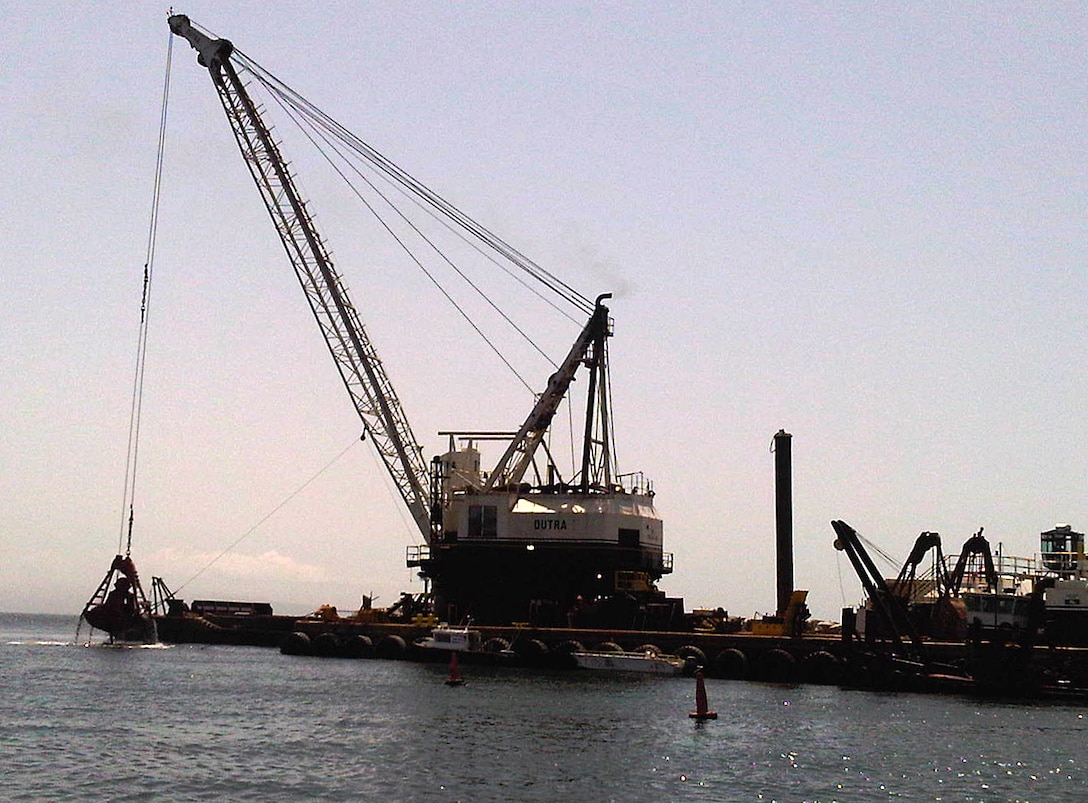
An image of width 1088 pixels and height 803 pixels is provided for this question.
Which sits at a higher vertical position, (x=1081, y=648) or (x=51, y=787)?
(x=1081, y=648)

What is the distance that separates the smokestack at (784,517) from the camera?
3649 inches

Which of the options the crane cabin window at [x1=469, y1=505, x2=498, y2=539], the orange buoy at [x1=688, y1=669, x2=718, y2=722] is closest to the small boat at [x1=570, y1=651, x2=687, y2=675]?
the crane cabin window at [x1=469, y1=505, x2=498, y2=539]

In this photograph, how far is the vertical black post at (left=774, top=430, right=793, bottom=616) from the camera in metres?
92.7

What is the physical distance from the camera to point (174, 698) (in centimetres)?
6297

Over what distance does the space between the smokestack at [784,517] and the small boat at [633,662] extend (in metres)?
18.9

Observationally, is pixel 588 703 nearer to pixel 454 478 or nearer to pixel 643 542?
pixel 643 542

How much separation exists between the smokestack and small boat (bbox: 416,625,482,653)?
22.1 m

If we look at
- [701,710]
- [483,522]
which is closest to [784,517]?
[483,522]

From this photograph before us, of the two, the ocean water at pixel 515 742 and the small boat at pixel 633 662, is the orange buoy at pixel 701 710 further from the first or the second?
the small boat at pixel 633 662

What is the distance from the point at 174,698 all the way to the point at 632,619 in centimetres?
3041

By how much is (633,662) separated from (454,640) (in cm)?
1164

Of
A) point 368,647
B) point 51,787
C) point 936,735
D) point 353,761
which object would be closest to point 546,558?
point 368,647

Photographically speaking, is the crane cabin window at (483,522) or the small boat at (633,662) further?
the crane cabin window at (483,522)

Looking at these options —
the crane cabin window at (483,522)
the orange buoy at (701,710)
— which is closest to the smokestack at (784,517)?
the crane cabin window at (483,522)
